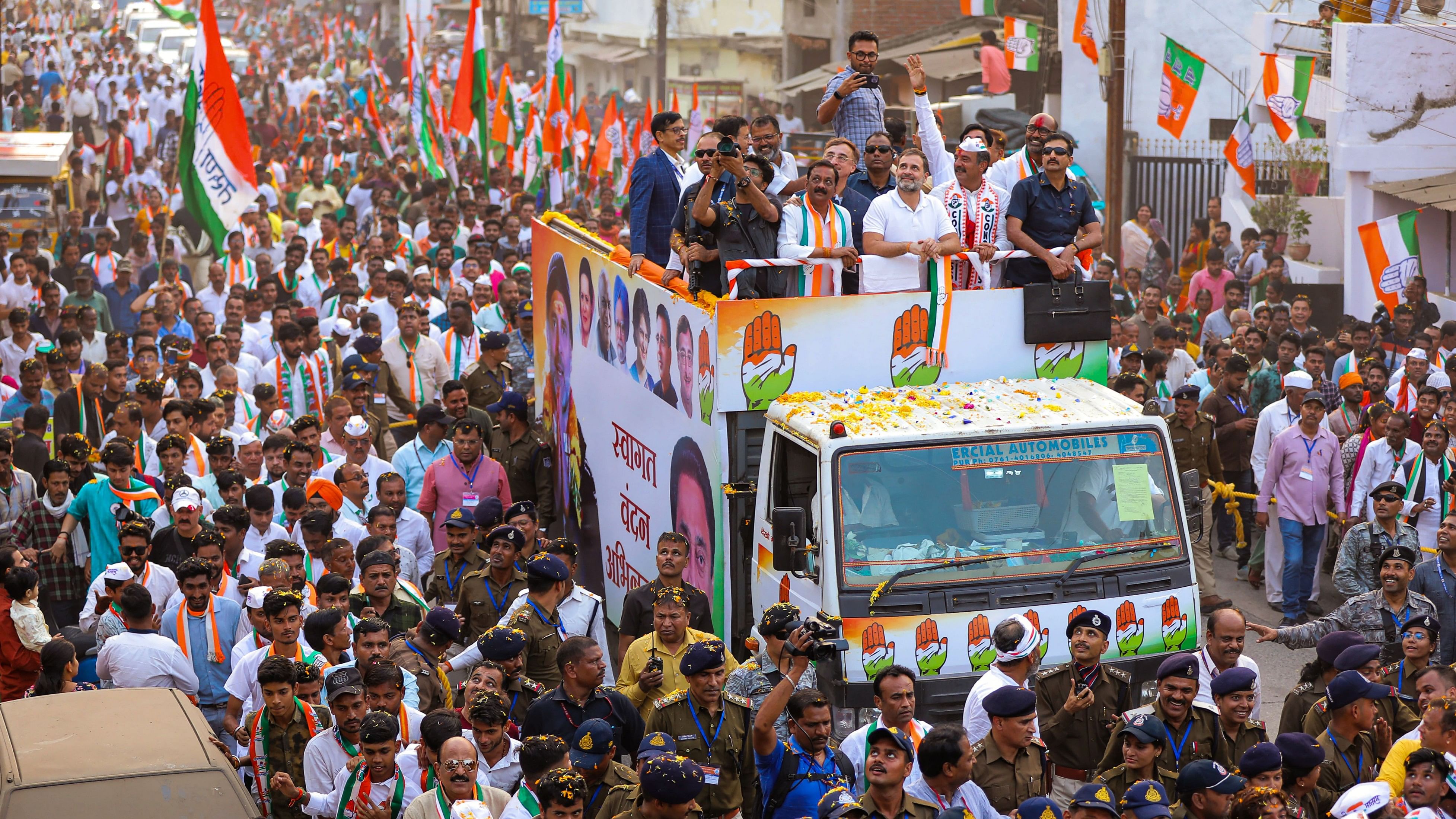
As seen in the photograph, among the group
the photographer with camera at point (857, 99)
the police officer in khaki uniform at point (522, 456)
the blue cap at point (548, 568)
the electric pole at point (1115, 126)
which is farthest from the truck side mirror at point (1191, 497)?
the electric pole at point (1115, 126)

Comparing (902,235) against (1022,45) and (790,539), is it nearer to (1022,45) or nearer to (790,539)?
(790,539)

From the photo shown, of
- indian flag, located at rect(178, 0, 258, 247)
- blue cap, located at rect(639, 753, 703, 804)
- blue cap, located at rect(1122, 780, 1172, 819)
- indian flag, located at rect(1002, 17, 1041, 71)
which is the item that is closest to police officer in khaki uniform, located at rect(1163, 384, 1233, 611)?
blue cap, located at rect(1122, 780, 1172, 819)

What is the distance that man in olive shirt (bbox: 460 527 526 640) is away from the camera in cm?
930

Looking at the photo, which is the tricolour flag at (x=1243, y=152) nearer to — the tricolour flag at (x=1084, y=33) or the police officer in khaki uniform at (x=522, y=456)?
the tricolour flag at (x=1084, y=33)

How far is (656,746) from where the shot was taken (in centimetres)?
633

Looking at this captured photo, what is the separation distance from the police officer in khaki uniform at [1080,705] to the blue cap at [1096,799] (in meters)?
1.19

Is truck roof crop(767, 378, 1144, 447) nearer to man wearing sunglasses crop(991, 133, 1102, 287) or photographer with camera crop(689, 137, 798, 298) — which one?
photographer with camera crop(689, 137, 798, 298)

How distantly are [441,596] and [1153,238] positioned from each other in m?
14.8

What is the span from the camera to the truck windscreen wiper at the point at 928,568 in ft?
25.9

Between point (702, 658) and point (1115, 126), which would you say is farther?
point (1115, 126)

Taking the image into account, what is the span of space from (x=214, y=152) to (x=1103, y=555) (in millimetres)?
13644

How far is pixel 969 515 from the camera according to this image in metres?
8.12

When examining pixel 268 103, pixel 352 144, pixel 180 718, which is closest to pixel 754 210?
pixel 180 718

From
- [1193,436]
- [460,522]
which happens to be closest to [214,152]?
[460,522]
